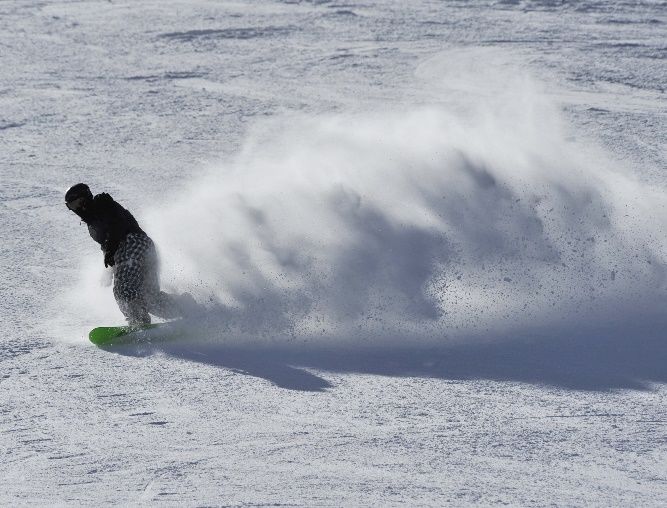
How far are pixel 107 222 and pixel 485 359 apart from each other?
9.78 ft

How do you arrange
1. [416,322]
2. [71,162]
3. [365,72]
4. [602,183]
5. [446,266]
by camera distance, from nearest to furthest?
[416,322] < [446,266] < [602,183] < [71,162] < [365,72]

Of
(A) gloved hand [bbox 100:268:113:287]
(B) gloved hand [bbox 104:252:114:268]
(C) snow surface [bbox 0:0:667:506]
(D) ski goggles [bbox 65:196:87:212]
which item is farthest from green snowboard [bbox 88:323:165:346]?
(D) ski goggles [bbox 65:196:87:212]

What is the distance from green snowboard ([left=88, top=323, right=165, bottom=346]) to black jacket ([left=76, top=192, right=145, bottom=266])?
1.67 feet

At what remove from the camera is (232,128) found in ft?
49.2

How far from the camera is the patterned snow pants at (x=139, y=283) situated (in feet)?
27.7

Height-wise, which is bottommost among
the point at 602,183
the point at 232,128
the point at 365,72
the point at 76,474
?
the point at 76,474

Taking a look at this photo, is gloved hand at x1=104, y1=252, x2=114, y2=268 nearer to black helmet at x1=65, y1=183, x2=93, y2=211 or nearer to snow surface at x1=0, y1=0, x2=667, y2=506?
black helmet at x1=65, y1=183, x2=93, y2=211

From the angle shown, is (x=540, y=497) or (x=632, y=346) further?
(x=632, y=346)

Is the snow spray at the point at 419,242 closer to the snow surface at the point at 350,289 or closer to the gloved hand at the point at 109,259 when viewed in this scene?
the snow surface at the point at 350,289

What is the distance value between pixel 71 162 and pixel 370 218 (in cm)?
556

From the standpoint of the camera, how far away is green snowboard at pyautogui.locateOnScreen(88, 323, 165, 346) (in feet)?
27.7

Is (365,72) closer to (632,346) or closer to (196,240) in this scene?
(196,240)

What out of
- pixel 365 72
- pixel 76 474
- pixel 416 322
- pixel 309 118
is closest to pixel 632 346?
pixel 416 322

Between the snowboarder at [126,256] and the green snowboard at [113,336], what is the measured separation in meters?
0.12
